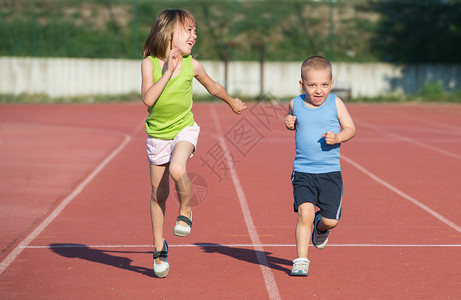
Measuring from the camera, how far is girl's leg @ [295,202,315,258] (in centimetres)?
521

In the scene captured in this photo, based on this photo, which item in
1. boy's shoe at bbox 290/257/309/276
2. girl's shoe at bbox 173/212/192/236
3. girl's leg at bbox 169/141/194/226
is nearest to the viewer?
girl's leg at bbox 169/141/194/226

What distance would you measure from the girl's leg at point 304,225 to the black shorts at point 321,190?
0.04 meters

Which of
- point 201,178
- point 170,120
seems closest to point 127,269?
point 170,120

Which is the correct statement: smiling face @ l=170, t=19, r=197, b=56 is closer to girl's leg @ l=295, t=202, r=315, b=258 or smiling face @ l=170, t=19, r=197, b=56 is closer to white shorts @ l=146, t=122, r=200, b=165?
white shorts @ l=146, t=122, r=200, b=165

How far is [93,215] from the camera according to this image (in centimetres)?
789

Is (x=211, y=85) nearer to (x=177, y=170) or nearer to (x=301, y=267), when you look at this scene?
(x=177, y=170)

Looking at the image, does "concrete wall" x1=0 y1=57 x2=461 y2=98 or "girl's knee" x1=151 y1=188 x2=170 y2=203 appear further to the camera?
"concrete wall" x1=0 y1=57 x2=461 y2=98

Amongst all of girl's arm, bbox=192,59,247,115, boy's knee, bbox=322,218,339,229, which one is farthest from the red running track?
girl's arm, bbox=192,59,247,115

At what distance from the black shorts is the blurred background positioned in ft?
92.0

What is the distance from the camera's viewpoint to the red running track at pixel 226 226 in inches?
203

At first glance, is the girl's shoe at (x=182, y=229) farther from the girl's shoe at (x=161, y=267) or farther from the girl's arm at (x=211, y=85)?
the girl's arm at (x=211, y=85)

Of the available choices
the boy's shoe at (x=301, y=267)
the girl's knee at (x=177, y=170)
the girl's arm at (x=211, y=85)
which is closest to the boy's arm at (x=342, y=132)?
the girl's arm at (x=211, y=85)

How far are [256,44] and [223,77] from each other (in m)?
2.32

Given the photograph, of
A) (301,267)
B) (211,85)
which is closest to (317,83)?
(211,85)
